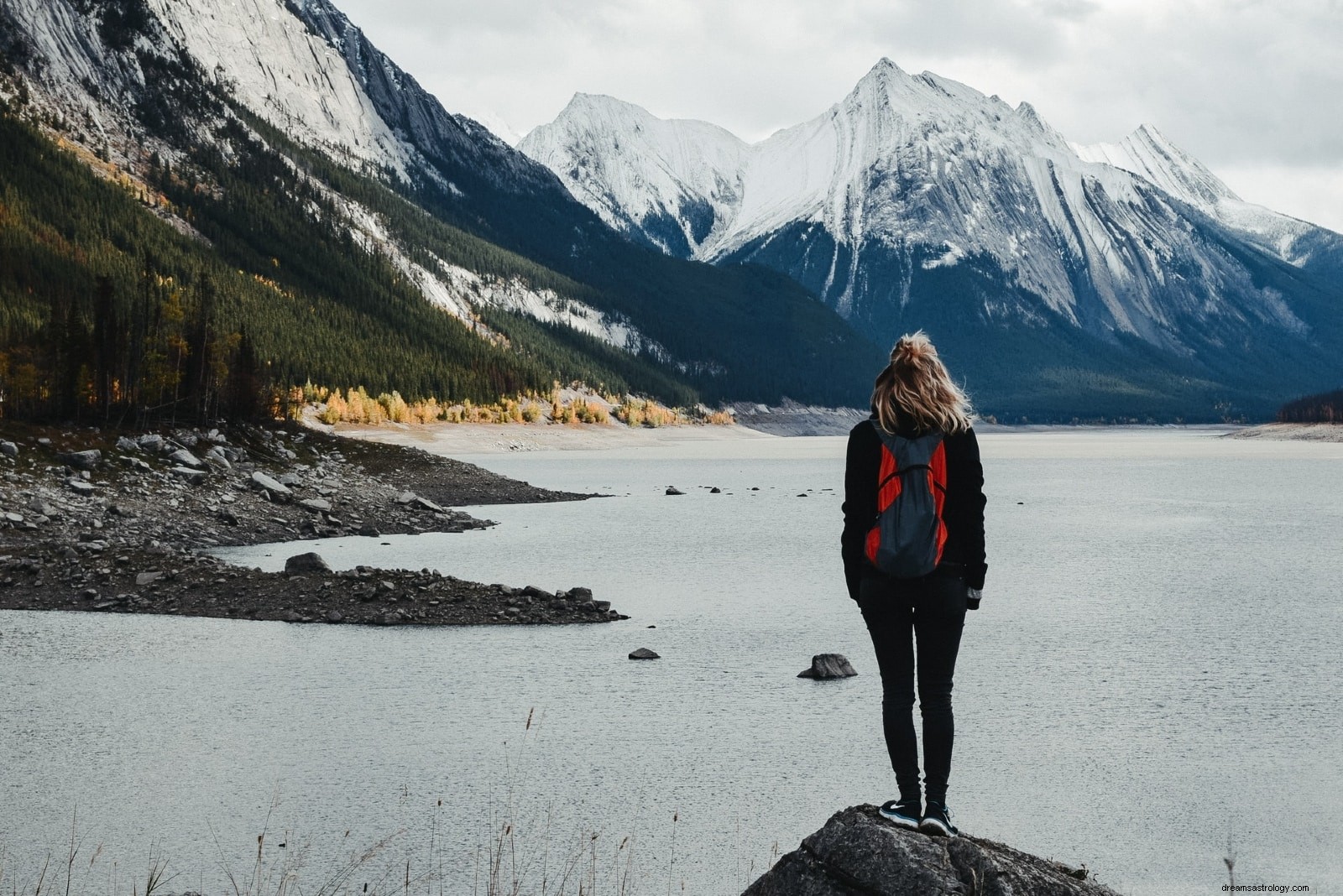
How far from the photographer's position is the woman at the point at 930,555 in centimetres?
935

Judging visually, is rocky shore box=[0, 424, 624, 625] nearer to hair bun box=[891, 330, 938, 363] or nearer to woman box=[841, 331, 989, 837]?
woman box=[841, 331, 989, 837]

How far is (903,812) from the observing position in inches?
369

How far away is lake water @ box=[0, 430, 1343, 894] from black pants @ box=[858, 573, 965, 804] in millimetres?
4380

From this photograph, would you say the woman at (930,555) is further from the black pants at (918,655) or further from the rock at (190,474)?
the rock at (190,474)

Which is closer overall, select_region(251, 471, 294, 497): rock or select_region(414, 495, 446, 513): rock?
select_region(251, 471, 294, 497): rock

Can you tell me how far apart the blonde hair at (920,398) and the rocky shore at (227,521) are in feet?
72.3

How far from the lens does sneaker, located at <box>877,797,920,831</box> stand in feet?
29.6

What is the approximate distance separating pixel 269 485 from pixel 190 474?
3.95m

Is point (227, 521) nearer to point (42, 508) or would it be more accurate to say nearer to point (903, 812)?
point (42, 508)

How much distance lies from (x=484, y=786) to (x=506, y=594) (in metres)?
15.4

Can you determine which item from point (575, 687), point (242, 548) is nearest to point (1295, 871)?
point (575, 687)

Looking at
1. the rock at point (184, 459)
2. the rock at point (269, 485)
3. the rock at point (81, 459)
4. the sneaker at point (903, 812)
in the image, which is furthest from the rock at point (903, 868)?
the rock at point (184, 459)

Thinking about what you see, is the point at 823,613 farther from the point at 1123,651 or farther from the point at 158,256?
the point at 158,256

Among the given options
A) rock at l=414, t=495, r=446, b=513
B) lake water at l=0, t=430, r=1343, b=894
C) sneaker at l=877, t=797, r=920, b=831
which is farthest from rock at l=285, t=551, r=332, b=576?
sneaker at l=877, t=797, r=920, b=831
